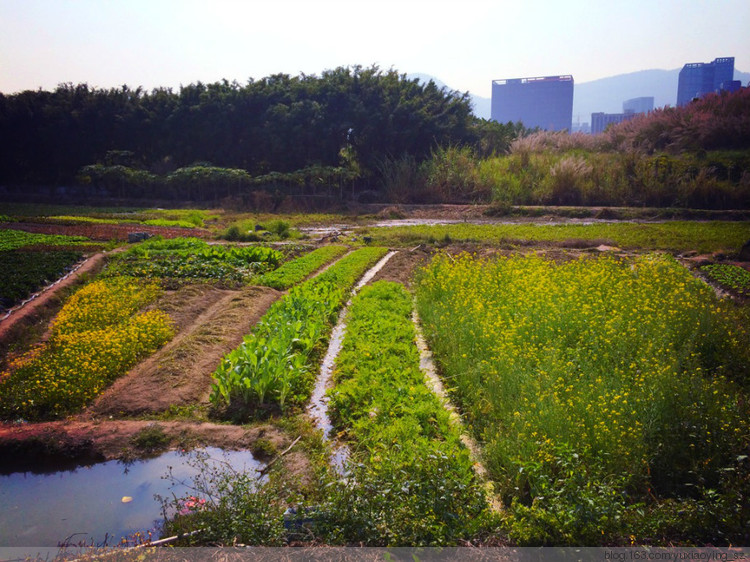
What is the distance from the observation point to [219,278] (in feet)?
38.7

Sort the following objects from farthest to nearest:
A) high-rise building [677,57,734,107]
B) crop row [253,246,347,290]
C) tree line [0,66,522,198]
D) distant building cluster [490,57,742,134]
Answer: distant building cluster [490,57,742,134]
tree line [0,66,522,198]
high-rise building [677,57,734,107]
crop row [253,246,347,290]

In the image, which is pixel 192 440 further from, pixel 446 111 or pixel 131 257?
pixel 446 111

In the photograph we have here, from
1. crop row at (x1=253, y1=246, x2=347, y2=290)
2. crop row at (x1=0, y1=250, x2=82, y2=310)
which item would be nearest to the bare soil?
crop row at (x1=253, y1=246, x2=347, y2=290)

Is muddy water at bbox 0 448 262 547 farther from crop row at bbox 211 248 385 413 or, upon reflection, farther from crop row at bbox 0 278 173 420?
crop row at bbox 0 278 173 420

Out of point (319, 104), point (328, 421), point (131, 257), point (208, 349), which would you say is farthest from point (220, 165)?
point (328, 421)

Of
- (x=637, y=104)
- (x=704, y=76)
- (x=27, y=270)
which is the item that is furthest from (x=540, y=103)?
(x=27, y=270)

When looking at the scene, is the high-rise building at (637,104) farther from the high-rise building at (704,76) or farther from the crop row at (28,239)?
the crop row at (28,239)

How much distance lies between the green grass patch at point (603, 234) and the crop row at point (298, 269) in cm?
280

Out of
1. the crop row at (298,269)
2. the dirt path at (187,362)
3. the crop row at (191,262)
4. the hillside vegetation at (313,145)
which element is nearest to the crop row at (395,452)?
the dirt path at (187,362)

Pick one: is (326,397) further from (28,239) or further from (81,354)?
(28,239)

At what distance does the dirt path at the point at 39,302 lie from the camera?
8.33 meters

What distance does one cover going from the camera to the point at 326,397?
6398 millimetres

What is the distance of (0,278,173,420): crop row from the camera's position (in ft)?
19.2

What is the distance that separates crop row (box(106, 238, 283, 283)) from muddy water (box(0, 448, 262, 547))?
7.15 metres
